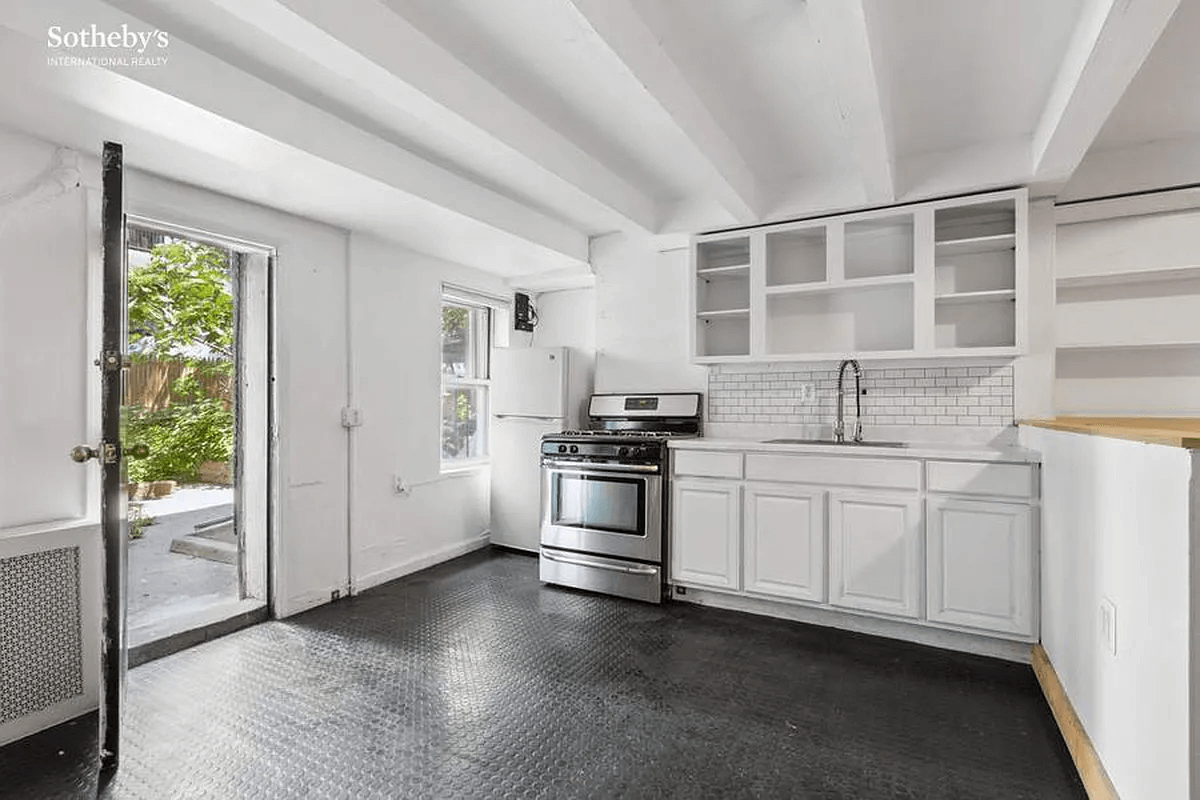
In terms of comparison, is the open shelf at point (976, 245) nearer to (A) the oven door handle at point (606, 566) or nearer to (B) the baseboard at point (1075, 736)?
(B) the baseboard at point (1075, 736)

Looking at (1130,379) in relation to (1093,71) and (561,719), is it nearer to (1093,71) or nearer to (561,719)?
(1093,71)

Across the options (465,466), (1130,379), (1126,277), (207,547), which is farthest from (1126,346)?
(207,547)

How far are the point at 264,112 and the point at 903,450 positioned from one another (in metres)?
2.98

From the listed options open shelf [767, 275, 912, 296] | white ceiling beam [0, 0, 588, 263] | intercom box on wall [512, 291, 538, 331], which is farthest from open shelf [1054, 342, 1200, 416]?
intercom box on wall [512, 291, 538, 331]

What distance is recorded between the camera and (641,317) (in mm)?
4270

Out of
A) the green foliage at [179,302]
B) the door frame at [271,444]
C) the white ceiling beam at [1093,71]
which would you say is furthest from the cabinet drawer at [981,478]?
the green foliage at [179,302]

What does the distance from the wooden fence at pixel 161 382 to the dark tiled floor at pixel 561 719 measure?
1.54 meters

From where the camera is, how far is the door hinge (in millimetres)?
1874

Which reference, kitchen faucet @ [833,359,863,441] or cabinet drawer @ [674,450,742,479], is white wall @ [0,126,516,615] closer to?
cabinet drawer @ [674,450,742,479]

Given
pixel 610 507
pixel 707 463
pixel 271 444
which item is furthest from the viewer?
pixel 610 507

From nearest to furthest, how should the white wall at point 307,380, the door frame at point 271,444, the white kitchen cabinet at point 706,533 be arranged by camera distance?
1. the white wall at point 307,380
2. the door frame at point 271,444
3. the white kitchen cabinet at point 706,533

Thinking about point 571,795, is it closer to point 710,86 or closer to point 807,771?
point 807,771

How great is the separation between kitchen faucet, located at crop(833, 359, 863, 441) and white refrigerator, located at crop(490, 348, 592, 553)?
179 cm

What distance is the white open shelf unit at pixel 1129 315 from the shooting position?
9.44 ft
